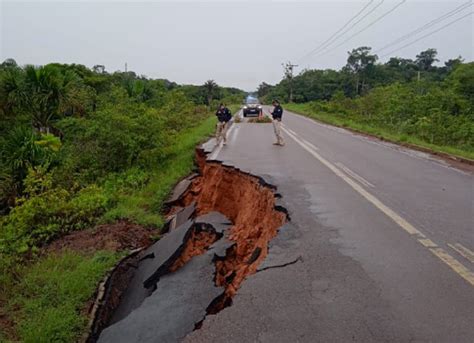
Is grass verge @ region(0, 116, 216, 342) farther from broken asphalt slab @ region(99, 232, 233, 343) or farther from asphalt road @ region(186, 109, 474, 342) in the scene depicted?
asphalt road @ region(186, 109, 474, 342)

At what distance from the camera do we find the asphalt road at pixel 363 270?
3166 mm

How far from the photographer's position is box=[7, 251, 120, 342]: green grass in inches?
186

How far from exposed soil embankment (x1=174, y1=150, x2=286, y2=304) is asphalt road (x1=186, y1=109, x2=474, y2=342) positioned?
345 mm

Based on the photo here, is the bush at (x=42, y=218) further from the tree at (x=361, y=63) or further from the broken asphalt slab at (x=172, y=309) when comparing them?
the tree at (x=361, y=63)

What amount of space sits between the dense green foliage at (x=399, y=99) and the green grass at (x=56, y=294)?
449 inches

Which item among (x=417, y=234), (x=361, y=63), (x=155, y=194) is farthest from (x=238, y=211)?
(x=361, y=63)

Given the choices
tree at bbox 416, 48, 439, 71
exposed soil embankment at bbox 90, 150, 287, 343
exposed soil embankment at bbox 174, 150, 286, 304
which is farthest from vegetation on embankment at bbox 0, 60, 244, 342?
tree at bbox 416, 48, 439, 71

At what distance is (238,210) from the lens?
29.0 ft

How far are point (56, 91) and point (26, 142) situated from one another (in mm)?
7716

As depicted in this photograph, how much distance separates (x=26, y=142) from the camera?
1355cm

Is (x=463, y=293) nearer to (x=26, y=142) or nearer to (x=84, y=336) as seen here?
(x=84, y=336)

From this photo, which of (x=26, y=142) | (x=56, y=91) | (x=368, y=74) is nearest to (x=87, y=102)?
(x=56, y=91)

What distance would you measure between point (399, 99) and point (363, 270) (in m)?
32.5

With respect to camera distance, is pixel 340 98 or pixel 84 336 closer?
pixel 84 336
